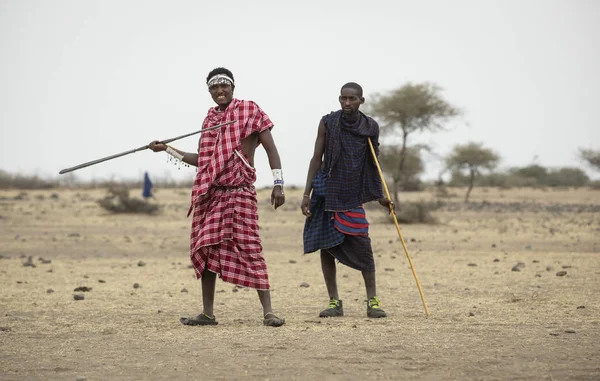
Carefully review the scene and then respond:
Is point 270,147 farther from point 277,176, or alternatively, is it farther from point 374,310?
point 374,310

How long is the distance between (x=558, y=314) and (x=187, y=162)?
3452 mm

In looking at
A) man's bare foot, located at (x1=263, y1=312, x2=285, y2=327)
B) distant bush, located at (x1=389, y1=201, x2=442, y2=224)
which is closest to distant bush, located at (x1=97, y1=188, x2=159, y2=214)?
distant bush, located at (x1=389, y1=201, x2=442, y2=224)

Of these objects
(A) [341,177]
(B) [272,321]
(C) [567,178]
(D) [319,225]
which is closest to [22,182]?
(C) [567,178]

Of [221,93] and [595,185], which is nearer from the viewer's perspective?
[221,93]

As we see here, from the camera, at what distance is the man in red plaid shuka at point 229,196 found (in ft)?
24.1

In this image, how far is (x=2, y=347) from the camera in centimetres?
643

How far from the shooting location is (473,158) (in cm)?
5181

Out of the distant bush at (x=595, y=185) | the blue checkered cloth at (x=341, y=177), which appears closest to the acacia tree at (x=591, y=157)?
the distant bush at (x=595, y=185)

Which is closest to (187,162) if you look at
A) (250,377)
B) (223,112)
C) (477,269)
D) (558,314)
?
(223,112)

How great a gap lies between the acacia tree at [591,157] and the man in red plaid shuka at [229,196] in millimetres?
49747

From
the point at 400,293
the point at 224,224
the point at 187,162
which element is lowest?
the point at 400,293

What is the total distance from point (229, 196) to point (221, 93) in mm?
874

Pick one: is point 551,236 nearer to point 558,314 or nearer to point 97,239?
point 97,239

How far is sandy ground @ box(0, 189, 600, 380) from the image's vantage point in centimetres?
551
